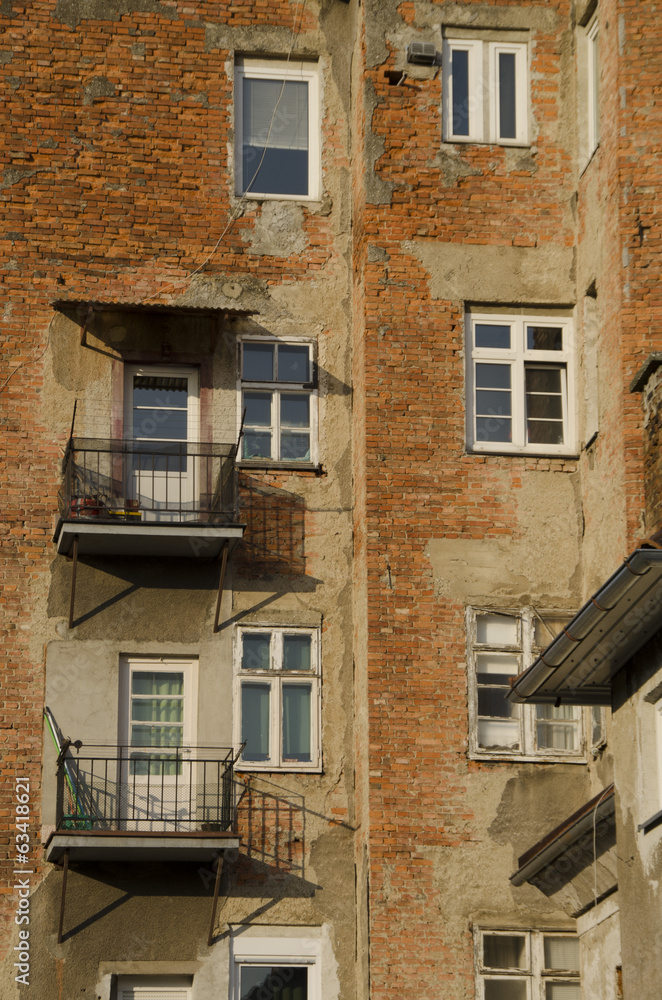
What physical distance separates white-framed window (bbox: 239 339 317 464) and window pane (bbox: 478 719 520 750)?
11.8ft

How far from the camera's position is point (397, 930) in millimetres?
16906

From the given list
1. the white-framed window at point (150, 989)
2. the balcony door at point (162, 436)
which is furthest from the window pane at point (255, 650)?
the white-framed window at point (150, 989)

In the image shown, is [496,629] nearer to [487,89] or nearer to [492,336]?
[492,336]

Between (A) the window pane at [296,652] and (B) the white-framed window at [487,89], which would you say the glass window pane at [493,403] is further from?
(A) the window pane at [296,652]

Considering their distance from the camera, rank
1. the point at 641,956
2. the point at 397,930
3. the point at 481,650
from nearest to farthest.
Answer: the point at 641,956, the point at 397,930, the point at 481,650

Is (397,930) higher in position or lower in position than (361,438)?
lower

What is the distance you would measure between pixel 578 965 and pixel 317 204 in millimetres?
9060

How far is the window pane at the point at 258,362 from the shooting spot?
1927cm

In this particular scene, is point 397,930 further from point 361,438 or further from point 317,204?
point 317,204

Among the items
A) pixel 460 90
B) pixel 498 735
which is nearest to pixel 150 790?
pixel 498 735

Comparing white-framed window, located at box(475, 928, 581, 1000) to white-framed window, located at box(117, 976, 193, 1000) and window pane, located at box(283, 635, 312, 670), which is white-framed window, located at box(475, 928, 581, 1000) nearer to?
white-framed window, located at box(117, 976, 193, 1000)

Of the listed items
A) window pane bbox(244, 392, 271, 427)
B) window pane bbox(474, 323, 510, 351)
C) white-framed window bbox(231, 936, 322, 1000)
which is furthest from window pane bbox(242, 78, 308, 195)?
white-framed window bbox(231, 936, 322, 1000)

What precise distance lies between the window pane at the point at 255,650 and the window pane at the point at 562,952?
13.7 ft

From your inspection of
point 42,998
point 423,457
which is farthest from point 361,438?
point 42,998
